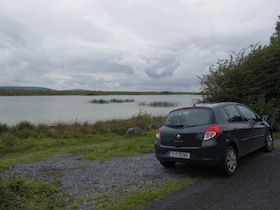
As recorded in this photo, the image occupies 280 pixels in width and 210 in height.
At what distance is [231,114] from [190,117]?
111 centimetres

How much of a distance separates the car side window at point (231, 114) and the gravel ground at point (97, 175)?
1679 mm

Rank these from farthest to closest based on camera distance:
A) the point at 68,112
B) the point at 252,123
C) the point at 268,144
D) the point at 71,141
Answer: the point at 68,112
the point at 71,141
the point at 268,144
the point at 252,123

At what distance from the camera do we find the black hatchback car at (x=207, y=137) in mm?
5906

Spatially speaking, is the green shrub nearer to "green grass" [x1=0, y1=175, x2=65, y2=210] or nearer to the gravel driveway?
the gravel driveway

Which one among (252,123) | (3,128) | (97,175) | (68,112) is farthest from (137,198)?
(68,112)

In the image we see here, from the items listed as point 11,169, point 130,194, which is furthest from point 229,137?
point 11,169

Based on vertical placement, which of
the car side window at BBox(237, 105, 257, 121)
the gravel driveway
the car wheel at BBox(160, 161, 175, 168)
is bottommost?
the gravel driveway

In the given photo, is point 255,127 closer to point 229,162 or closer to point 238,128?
point 238,128

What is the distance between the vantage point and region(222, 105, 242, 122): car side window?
6633 millimetres

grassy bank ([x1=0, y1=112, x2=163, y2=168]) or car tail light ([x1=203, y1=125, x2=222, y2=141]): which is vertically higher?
car tail light ([x1=203, y1=125, x2=222, y2=141])

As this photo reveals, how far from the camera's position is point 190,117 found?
653cm

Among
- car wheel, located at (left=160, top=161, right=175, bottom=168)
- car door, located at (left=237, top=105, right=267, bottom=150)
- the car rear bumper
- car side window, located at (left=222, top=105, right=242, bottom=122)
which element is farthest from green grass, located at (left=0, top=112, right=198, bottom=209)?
car door, located at (left=237, top=105, right=267, bottom=150)

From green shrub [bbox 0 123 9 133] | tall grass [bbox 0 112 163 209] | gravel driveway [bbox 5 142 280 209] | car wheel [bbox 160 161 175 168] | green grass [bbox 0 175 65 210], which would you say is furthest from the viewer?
green shrub [bbox 0 123 9 133]

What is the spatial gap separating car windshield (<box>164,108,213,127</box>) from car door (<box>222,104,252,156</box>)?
0.55 meters
